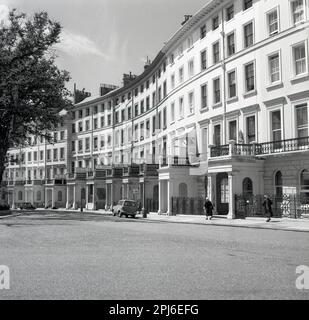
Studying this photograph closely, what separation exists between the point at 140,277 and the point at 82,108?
69.4 meters

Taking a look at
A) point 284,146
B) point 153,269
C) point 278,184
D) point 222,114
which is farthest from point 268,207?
point 153,269

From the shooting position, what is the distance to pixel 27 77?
3728cm

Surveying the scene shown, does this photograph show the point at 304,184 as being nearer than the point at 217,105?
Yes

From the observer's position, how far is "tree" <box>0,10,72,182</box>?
121 ft

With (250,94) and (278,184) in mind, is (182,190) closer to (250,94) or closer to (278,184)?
(250,94)

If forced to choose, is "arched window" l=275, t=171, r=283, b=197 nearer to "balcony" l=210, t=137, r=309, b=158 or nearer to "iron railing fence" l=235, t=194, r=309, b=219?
"iron railing fence" l=235, t=194, r=309, b=219

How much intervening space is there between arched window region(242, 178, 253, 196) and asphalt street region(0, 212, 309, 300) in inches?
668

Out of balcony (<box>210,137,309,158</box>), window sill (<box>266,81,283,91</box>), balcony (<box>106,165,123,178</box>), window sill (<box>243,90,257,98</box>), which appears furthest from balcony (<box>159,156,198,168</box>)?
balcony (<box>106,165,123,178</box>)

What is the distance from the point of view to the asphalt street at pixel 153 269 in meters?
6.98

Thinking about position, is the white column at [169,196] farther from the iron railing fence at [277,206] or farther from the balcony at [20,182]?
the balcony at [20,182]

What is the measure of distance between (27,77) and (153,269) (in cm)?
3132

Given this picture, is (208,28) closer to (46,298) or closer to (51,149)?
(46,298)
